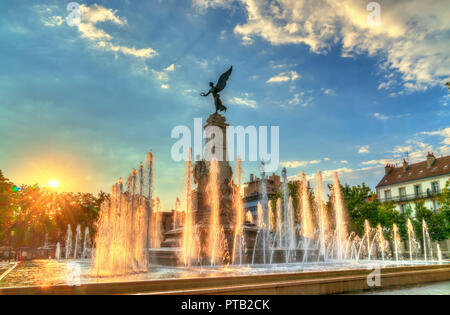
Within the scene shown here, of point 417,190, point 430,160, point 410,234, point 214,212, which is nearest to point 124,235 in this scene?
point 214,212

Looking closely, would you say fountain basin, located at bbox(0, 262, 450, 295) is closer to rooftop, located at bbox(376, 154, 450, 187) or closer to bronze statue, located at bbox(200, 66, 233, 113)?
bronze statue, located at bbox(200, 66, 233, 113)

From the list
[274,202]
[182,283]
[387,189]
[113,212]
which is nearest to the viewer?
[182,283]

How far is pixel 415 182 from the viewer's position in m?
51.3

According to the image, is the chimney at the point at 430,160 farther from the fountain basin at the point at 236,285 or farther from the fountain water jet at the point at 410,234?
the fountain basin at the point at 236,285

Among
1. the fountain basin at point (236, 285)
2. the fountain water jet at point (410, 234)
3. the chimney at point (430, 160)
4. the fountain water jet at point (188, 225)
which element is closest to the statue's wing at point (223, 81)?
the fountain water jet at point (188, 225)

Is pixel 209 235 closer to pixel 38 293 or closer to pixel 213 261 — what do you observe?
pixel 213 261

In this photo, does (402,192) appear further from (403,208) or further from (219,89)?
(219,89)

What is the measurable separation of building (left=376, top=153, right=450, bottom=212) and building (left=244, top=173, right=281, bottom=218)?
21121 mm

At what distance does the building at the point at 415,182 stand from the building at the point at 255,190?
2112 centimetres

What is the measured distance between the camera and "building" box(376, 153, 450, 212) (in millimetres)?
48062

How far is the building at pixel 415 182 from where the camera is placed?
48.1 m

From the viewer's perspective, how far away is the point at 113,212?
58.6ft
